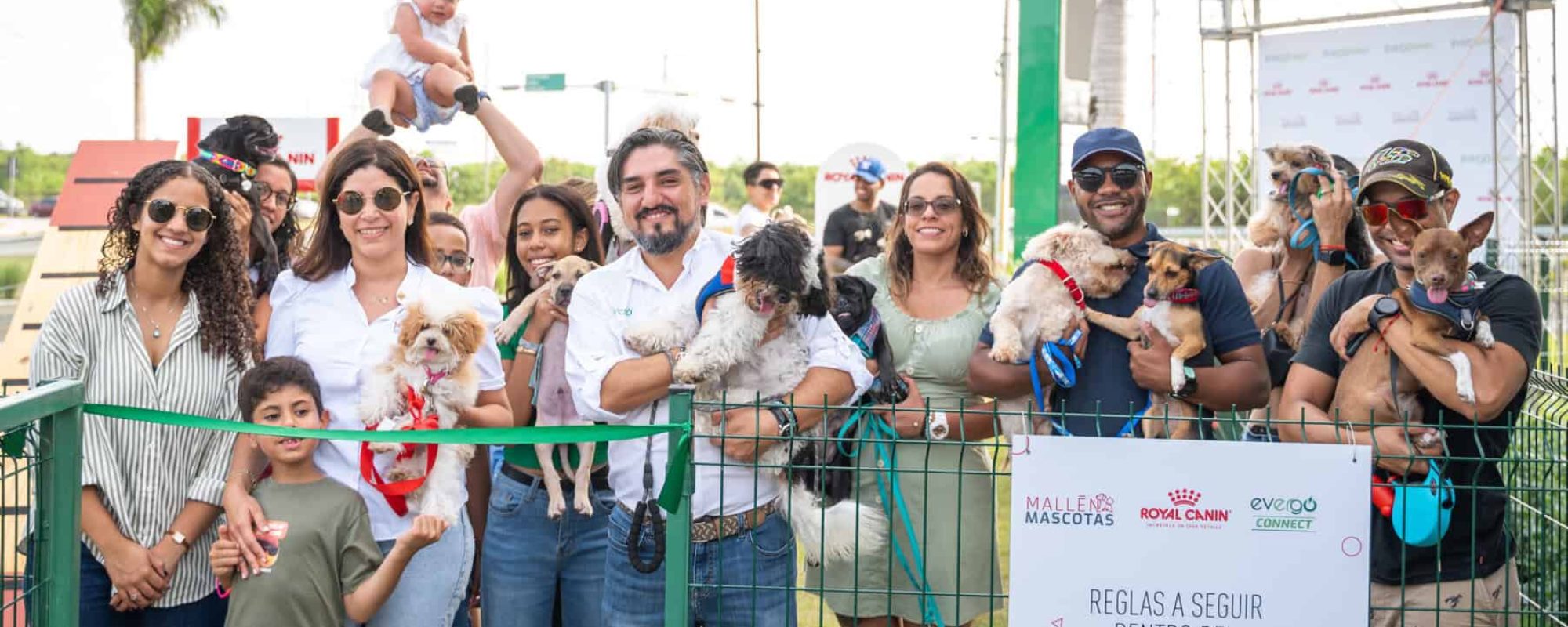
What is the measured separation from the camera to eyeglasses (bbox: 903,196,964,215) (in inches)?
184

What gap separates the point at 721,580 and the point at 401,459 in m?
1.01

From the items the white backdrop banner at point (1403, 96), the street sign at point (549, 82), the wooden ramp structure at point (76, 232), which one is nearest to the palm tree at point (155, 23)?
the street sign at point (549, 82)

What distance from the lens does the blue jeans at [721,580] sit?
3.61 m

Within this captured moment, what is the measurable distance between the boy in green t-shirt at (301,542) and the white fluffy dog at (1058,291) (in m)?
1.86

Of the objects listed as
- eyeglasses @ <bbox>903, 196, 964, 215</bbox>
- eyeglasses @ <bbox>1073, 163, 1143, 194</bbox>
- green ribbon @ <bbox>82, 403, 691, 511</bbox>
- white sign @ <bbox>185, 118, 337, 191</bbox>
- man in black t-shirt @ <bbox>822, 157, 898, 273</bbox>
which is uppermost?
white sign @ <bbox>185, 118, 337, 191</bbox>

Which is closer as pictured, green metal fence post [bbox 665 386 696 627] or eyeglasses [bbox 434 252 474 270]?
green metal fence post [bbox 665 386 696 627]

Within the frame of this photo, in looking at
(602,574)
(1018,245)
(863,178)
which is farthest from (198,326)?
(863,178)

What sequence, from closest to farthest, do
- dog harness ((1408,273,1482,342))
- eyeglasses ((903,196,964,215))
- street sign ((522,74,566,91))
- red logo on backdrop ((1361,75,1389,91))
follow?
1. dog harness ((1408,273,1482,342))
2. eyeglasses ((903,196,964,215))
3. red logo on backdrop ((1361,75,1389,91))
4. street sign ((522,74,566,91))

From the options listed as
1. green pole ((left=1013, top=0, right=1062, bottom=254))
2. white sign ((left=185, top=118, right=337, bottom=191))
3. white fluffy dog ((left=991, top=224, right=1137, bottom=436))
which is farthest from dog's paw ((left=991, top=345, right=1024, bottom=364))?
white sign ((left=185, top=118, right=337, bottom=191))

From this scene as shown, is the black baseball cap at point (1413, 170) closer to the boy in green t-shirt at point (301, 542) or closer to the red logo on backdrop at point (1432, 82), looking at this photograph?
the boy in green t-shirt at point (301, 542)

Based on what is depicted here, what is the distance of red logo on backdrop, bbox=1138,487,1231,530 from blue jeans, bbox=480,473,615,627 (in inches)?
70.9

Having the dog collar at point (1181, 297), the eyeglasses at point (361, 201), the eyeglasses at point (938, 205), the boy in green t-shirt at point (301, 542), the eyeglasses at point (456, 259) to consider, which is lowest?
the boy in green t-shirt at point (301, 542)

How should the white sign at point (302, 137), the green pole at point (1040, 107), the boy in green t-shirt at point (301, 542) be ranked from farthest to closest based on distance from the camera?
the white sign at point (302, 137), the green pole at point (1040, 107), the boy in green t-shirt at point (301, 542)

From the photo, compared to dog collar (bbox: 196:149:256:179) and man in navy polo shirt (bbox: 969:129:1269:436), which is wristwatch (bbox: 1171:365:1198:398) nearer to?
man in navy polo shirt (bbox: 969:129:1269:436)
